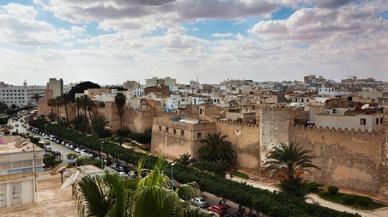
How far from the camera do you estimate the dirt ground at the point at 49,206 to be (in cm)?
1354

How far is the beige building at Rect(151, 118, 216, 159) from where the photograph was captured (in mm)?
33812

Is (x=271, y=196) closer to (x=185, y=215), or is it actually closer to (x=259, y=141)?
(x=259, y=141)

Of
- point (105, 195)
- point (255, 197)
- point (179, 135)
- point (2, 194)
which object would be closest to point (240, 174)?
point (179, 135)

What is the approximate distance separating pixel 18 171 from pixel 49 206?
6006mm

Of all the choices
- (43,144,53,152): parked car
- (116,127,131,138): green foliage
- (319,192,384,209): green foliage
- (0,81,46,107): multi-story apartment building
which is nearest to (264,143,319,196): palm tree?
(319,192,384,209): green foliage

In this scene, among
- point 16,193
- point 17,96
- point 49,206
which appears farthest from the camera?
point 17,96

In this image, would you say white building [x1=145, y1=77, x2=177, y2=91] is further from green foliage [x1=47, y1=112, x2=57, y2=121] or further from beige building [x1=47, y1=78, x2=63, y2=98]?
green foliage [x1=47, y1=112, x2=57, y2=121]

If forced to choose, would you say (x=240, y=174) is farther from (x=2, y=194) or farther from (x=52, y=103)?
(x=52, y=103)

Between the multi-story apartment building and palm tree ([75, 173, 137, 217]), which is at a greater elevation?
the multi-story apartment building

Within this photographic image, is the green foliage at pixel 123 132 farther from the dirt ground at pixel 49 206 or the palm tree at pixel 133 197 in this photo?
the palm tree at pixel 133 197

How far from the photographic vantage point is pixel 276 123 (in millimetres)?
28234

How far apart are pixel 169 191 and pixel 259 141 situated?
2610cm

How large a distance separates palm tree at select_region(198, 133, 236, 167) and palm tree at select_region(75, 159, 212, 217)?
26.7 metres

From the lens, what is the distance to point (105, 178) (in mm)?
5230
